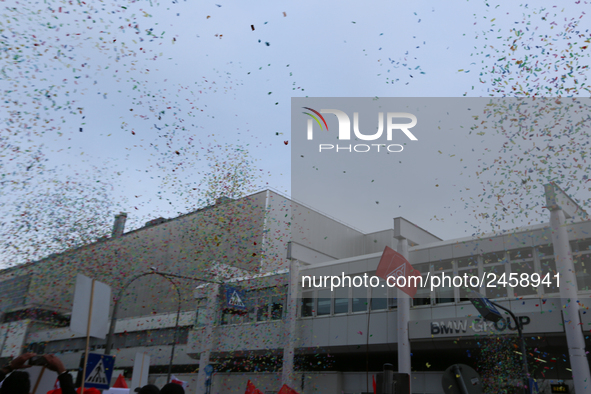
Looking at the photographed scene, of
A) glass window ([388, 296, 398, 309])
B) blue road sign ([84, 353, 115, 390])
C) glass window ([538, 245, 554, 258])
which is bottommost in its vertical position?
blue road sign ([84, 353, 115, 390])

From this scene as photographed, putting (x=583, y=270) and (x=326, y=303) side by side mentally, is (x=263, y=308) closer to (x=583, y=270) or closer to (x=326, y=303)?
(x=326, y=303)

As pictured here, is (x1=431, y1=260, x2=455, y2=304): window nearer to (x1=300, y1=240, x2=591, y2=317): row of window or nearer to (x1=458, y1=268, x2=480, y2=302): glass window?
(x1=300, y1=240, x2=591, y2=317): row of window

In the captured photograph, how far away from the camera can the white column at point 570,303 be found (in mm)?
16984

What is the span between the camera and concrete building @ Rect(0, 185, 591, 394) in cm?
1933

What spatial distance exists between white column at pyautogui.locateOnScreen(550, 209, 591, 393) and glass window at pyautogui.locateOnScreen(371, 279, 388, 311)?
343 inches

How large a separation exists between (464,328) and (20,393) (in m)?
19.1

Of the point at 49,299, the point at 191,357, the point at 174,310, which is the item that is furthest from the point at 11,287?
the point at 191,357

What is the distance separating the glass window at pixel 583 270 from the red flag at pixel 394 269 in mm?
5757

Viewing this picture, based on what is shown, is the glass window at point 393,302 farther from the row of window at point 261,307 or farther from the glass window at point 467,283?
the row of window at point 261,307

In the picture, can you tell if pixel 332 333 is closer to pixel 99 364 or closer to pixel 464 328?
pixel 464 328

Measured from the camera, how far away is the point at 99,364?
27.2 ft

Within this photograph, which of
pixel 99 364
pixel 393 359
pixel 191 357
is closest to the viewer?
pixel 99 364

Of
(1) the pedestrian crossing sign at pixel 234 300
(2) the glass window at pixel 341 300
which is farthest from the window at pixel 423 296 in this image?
(1) the pedestrian crossing sign at pixel 234 300

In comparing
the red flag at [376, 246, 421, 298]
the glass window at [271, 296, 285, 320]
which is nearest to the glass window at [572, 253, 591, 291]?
the red flag at [376, 246, 421, 298]
